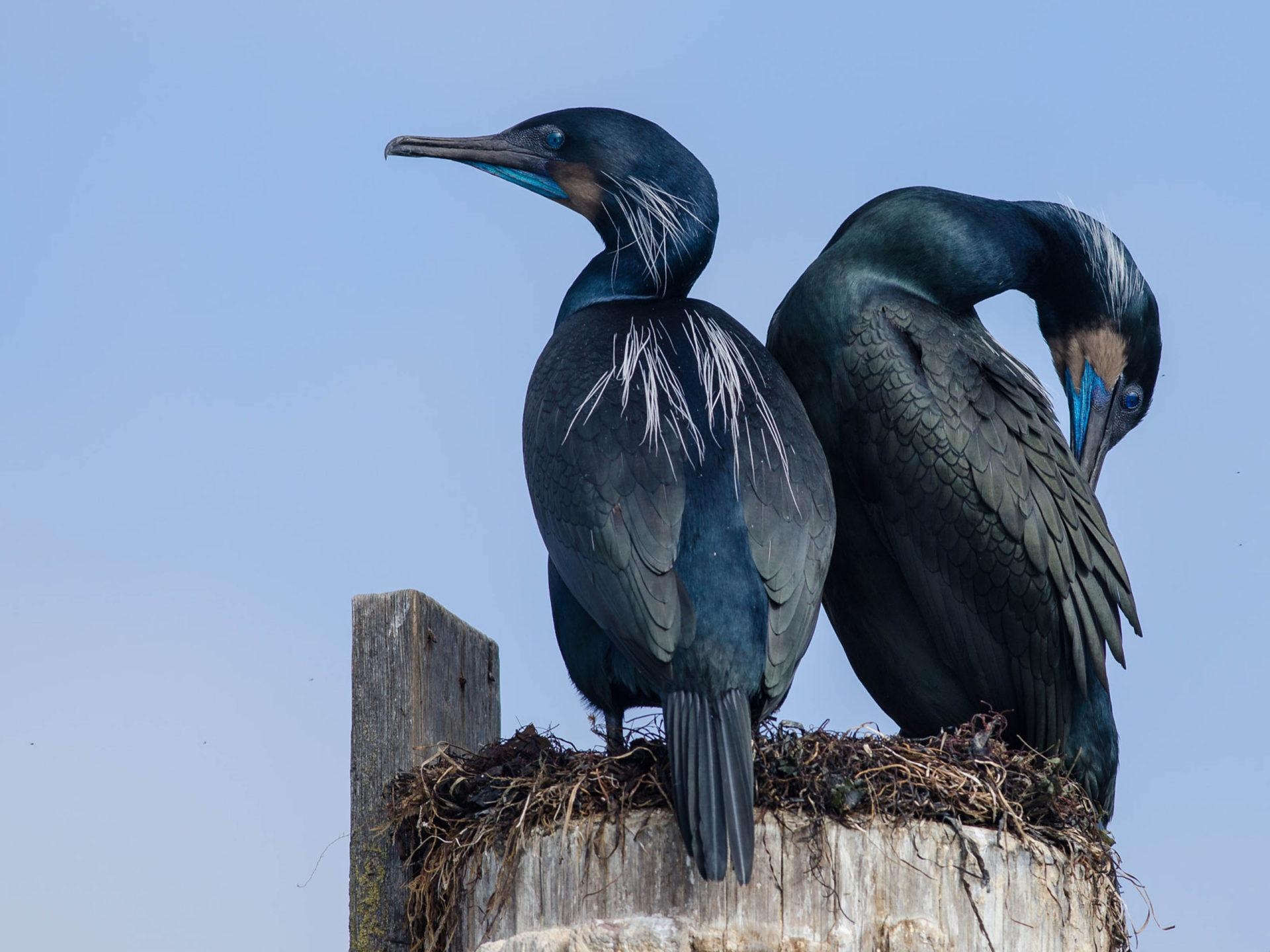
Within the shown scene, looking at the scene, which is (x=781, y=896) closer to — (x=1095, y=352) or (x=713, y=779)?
(x=713, y=779)

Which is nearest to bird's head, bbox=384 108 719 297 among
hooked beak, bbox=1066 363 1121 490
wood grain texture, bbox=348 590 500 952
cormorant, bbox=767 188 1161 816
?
cormorant, bbox=767 188 1161 816

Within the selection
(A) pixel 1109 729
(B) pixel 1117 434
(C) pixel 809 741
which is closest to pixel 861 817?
(C) pixel 809 741

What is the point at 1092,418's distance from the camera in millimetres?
6109

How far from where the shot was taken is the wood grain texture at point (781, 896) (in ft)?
12.6

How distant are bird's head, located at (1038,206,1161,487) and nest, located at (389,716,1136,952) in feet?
5.85

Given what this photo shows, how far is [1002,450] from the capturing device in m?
5.28

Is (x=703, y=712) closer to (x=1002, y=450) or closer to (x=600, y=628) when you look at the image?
(x=600, y=628)

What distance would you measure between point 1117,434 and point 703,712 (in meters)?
2.56

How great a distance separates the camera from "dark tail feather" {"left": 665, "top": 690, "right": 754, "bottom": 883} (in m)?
3.82

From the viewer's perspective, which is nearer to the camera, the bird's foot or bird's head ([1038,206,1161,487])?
the bird's foot

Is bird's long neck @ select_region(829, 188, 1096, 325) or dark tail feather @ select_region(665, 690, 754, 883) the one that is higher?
bird's long neck @ select_region(829, 188, 1096, 325)

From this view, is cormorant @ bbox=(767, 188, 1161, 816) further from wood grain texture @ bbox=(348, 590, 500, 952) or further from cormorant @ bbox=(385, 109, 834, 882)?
wood grain texture @ bbox=(348, 590, 500, 952)

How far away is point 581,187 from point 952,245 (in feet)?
3.96

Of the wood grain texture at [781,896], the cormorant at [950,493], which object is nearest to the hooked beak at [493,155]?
the cormorant at [950,493]
